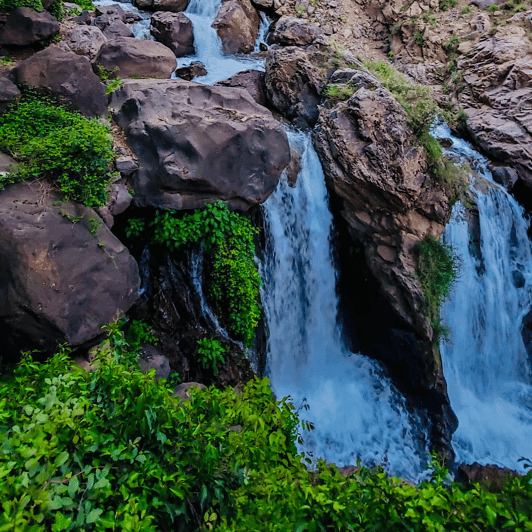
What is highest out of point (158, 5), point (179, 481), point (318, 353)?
point (158, 5)

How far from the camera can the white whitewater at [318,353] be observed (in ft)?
24.5

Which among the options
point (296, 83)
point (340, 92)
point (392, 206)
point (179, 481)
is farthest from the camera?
point (296, 83)

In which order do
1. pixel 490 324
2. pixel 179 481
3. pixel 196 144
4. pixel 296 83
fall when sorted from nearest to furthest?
pixel 179 481 → pixel 196 144 → pixel 490 324 → pixel 296 83

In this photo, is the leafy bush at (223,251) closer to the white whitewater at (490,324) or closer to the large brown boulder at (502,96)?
the white whitewater at (490,324)

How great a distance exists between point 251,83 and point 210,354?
7.98 m

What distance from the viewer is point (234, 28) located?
13.3 m

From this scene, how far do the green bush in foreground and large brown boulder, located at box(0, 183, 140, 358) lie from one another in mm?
2091

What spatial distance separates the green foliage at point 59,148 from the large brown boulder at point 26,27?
7.69 ft

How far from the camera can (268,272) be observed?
7.84m

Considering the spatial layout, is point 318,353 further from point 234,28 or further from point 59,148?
point 234,28

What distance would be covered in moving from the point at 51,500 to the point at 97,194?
4.47m

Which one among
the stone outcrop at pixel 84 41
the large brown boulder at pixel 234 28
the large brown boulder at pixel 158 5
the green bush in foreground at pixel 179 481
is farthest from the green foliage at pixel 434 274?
the large brown boulder at pixel 158 5

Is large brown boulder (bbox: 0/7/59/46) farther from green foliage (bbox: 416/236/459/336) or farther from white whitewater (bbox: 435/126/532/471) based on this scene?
white whitewater (bbox: 435/126/532/471)

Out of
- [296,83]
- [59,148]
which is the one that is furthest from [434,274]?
[59,148]
